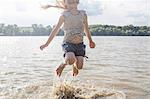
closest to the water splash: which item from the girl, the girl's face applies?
the girl

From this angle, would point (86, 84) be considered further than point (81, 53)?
Yes

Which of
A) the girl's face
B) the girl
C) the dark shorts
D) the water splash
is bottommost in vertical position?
the water splash

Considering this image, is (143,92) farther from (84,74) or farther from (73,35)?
(84,74)

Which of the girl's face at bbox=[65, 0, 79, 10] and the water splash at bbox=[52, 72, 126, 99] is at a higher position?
the girl's face at bbox=[65, 0, 79, 10]

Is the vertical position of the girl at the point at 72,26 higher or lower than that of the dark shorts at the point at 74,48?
higher

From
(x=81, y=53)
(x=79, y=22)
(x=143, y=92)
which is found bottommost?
(x=143, y=92)

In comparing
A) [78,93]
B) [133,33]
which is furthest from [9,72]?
[133,33]

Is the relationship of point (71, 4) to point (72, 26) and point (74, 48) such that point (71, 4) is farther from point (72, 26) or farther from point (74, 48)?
point (74, 48)

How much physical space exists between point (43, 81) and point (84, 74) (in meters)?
2.24

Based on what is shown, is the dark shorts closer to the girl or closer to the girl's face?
the girl

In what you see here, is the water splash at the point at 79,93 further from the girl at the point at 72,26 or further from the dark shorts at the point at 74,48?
the dark shorts at the point at 74,48

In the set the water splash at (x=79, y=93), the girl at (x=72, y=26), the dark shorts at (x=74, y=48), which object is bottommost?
the water splash at (x=79, y=93)

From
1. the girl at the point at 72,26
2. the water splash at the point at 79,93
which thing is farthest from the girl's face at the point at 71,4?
the water splash at the point at 79,93

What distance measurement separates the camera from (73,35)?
8680mm
